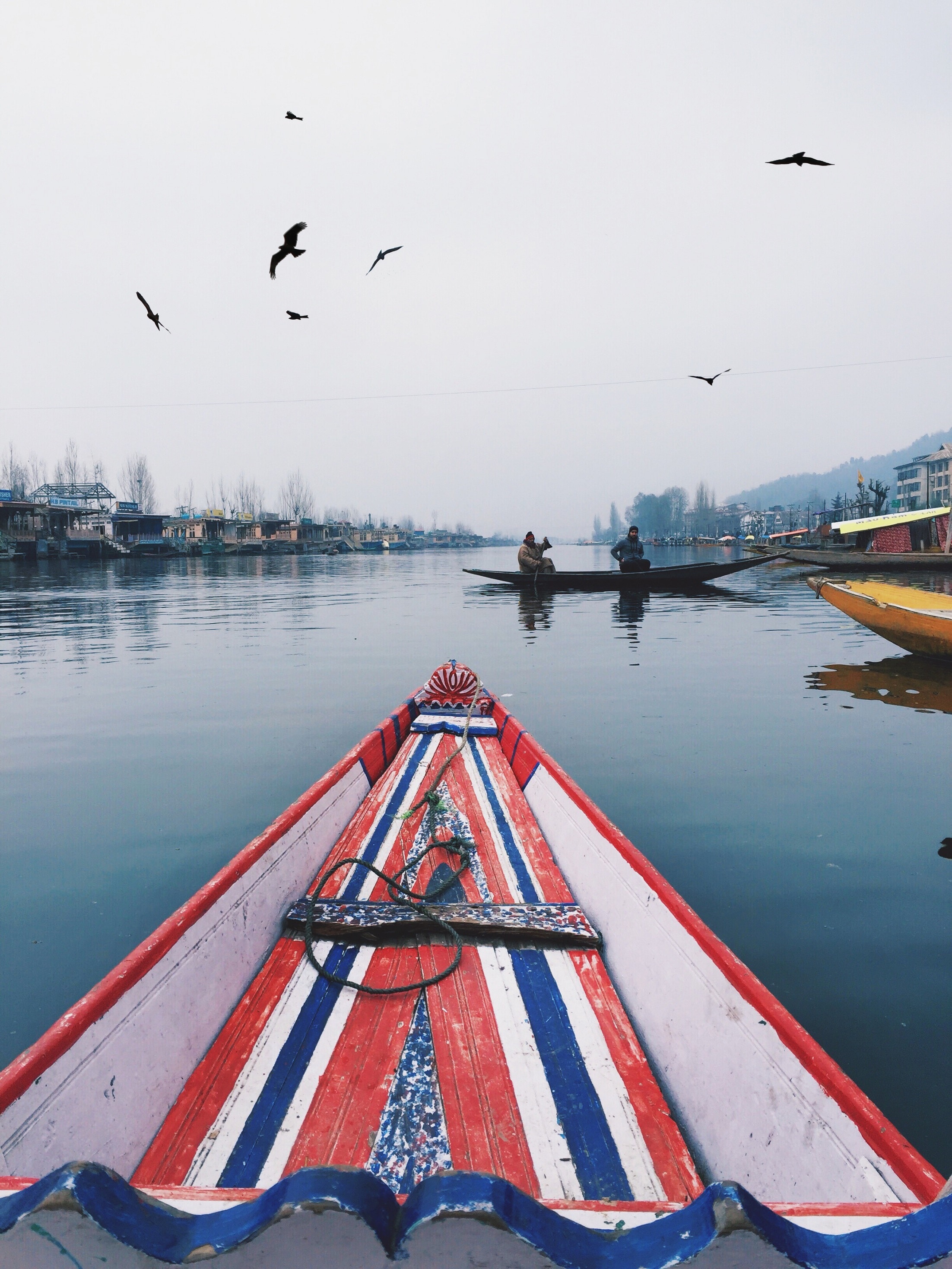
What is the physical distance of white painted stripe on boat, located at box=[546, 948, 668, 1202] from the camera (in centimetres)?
208

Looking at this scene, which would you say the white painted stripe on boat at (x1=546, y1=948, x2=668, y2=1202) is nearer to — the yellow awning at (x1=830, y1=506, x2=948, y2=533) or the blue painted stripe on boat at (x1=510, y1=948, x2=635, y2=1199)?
the blue painted stripe on boat at (x1=510, y1=948, x2=635, y2=1199)

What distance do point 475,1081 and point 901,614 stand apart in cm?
1031

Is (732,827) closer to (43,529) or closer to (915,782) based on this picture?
(915,782)

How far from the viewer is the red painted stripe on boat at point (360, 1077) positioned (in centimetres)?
213

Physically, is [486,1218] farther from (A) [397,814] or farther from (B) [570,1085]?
(A) [397,814]

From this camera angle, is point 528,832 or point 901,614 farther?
point 901,614

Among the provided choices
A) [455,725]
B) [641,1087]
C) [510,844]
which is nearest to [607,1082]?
[641,1087]

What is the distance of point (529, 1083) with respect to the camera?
244cm

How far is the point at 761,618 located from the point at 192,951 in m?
17.7

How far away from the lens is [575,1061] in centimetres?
253

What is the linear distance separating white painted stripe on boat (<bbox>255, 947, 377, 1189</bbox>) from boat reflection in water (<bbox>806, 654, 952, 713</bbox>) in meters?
8.51

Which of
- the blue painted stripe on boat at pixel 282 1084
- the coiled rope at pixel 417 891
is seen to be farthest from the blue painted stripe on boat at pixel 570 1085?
the blue painted stripe on boat at pixel 282 1084

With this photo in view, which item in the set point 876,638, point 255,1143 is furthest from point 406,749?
point 876,638

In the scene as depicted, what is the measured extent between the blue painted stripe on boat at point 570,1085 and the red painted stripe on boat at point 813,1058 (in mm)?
666
